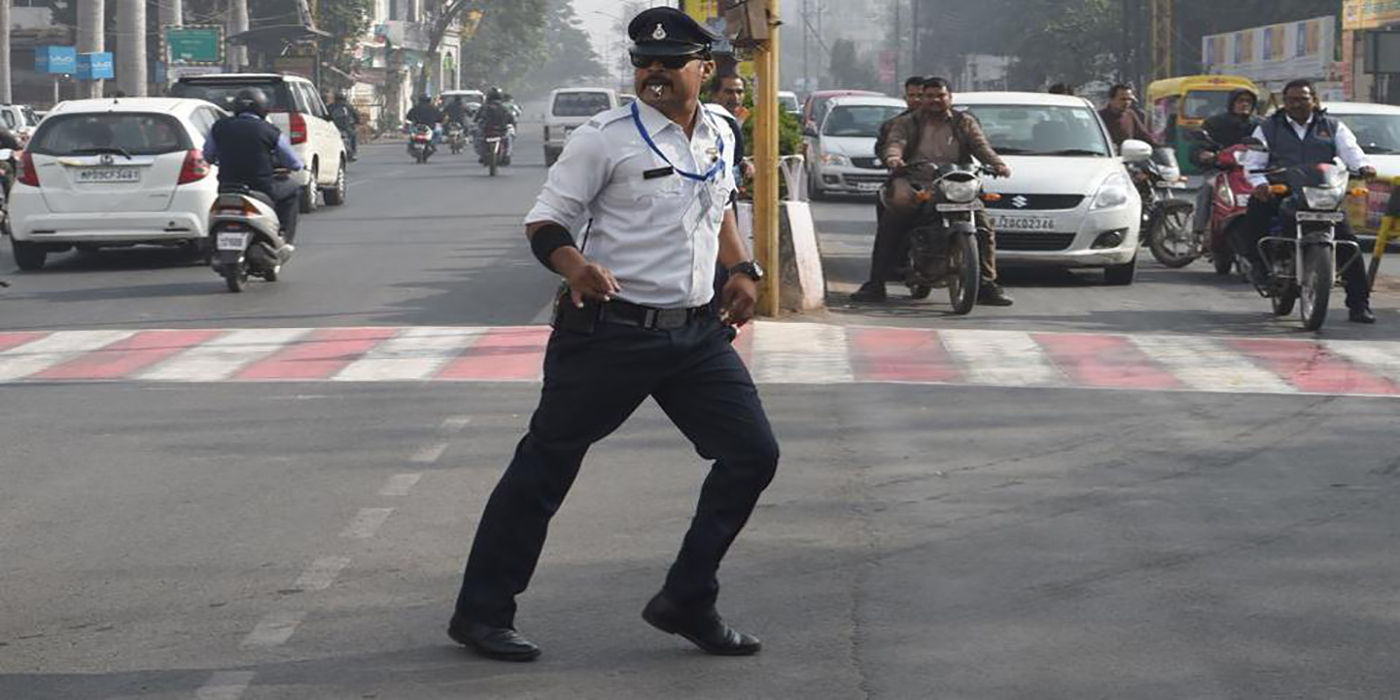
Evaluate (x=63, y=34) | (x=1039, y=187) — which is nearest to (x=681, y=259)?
(x=1039, y=187)

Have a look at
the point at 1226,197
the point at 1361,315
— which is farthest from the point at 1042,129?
the point at 1361,315

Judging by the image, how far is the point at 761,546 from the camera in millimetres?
7652

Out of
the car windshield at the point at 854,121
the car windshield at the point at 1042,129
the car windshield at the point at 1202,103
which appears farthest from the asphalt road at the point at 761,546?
the car windshield at the point at 1202,103

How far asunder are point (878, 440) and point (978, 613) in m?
3.50

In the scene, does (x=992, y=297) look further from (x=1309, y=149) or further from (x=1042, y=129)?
(x=1042, y=129)

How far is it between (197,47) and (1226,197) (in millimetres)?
54570

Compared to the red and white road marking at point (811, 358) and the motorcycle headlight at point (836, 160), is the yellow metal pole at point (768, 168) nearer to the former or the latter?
the red and white road marking at point (811, 358)

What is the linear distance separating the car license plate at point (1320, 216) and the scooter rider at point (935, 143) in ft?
7.11

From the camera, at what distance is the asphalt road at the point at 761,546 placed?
19.6ft

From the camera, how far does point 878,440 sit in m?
10.1

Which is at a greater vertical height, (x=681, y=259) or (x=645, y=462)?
(x=681, y=259)

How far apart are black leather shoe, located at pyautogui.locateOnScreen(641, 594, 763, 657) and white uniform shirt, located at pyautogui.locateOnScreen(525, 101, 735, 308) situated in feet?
2.67

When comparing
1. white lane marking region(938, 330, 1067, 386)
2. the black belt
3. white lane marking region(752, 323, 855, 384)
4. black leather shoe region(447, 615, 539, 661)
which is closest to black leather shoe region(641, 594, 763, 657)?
black leather shoe region(447, 615, 539, 661)

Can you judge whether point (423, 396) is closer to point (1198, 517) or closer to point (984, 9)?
point (1198, 517)
